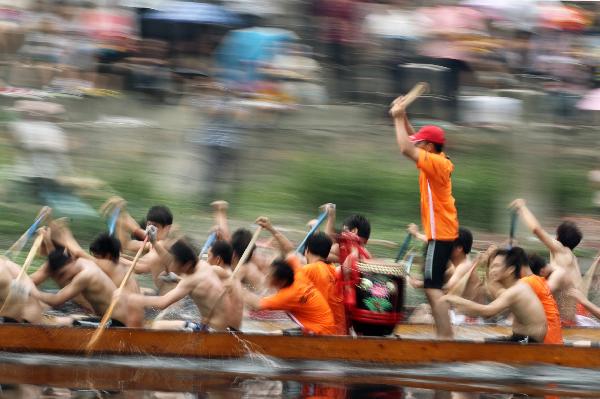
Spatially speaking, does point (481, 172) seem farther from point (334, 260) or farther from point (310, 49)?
point (334, 260)

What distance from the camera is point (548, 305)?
31.6 feet

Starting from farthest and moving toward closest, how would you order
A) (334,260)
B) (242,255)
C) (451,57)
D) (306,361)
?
(451,57), (334,260), (242,255), (306,361)

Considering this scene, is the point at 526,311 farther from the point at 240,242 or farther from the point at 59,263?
the point at 59,263

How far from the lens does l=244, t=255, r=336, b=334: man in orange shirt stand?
9328 millimetres

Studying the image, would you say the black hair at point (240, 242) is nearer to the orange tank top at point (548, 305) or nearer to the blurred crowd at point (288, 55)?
the orange tank top at point (548, 305)

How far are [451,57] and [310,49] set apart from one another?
1452 mm

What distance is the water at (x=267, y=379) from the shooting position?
8.45 metres

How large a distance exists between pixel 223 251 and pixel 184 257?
2.12 ft

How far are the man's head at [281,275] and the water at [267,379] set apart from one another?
538 mm

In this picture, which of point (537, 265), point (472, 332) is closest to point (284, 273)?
Answer: point (537, 265)

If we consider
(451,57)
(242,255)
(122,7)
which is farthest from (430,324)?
(122,7)

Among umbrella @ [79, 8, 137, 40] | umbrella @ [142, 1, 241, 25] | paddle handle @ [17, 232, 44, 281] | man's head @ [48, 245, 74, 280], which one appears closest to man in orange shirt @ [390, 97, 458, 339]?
man's head @ [48, 245, 74, 280]

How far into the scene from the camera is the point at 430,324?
1099cm

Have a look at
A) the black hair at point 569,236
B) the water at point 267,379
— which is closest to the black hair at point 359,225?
A: the water at point 267,379
